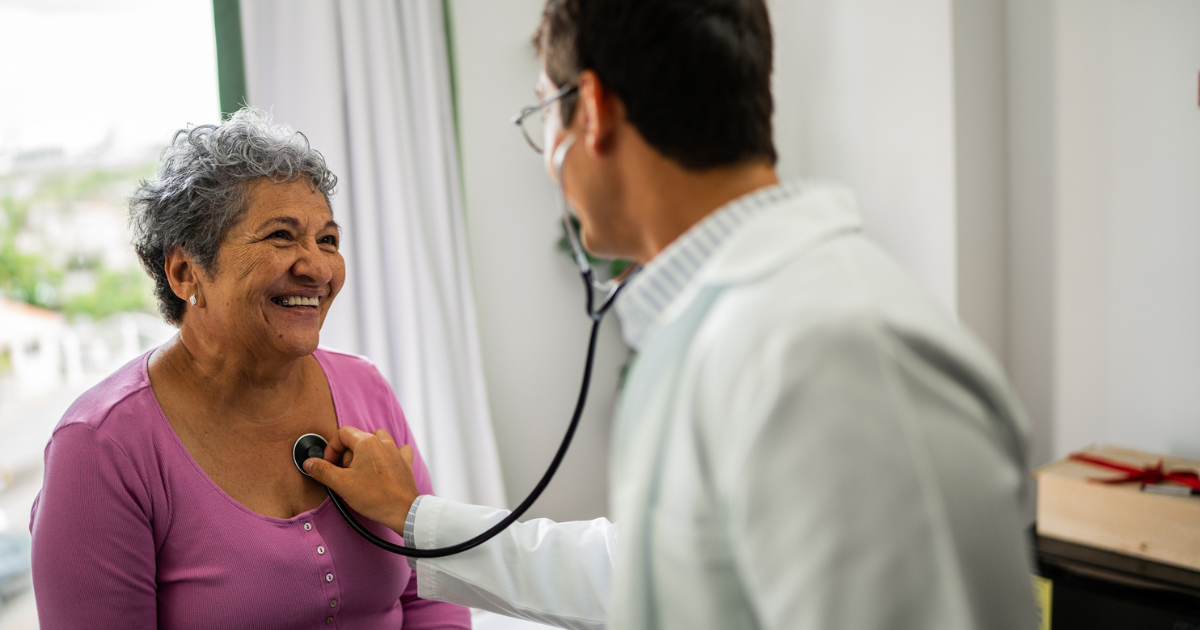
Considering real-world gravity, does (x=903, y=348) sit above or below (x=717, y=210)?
below

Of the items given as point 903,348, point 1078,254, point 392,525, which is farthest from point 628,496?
point 1078,254

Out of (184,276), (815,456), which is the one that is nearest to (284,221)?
(184,276)

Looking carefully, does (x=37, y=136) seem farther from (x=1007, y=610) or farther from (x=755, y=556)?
(x=1007, y=610)

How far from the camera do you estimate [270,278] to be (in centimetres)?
119

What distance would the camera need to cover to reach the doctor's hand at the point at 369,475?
3.86 feet

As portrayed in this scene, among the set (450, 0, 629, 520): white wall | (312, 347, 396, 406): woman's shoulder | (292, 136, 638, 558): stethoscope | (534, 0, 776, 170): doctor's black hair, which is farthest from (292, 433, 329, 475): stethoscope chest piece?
(450, 0, 629, 520): white wall

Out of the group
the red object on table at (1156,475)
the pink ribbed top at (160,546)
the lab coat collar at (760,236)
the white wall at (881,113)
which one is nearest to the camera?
the lab coat collar at (760,236)

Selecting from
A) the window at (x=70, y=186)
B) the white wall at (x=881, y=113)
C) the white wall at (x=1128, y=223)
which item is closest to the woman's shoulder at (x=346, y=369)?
the window at (x=70, y=186)

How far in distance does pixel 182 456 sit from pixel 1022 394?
88.4 inches

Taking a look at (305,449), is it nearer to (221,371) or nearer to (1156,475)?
(221,371)

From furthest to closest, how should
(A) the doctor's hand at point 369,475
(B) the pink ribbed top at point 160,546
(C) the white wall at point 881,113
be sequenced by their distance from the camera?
(C) the white wall at point 881,113
(A) the doctor's hand at point 369,475
(B) the pink ribbed top at point 160,546

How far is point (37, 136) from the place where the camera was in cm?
173

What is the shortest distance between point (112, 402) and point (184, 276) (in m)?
0.23

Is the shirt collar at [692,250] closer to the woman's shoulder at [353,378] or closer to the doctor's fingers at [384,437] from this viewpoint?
the doctor's fingers at [384,437]
